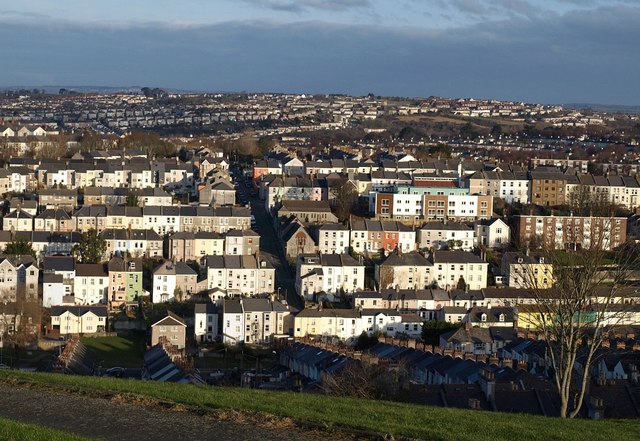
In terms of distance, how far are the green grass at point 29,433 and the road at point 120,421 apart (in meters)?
0.42

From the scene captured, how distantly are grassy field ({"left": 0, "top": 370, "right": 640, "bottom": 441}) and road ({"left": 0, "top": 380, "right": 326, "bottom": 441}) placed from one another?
389 mm

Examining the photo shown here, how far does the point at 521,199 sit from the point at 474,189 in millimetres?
2024

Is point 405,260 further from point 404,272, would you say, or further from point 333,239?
point 333,239

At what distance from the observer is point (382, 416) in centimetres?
984

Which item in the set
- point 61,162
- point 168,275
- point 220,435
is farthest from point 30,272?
point 220,435

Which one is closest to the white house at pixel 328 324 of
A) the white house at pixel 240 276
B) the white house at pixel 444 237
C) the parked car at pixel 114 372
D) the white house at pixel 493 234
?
the white house at pixel 240 276

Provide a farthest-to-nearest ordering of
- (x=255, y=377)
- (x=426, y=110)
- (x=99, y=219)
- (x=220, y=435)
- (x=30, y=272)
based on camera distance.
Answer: (x=426, y=110) → (x=99, y=219) → (x=30, y=272) → (x=255, y=377) → (x=220, y=435)

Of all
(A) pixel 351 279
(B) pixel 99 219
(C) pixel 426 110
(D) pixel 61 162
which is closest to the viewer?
(A) pixel 351 279

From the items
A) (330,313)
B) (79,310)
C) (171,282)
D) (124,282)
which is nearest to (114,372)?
(79,310)

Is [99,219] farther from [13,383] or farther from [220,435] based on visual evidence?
[220,435]

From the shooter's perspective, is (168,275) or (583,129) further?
(583,129)

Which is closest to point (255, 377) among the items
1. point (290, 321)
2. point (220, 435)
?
point (290, 321)

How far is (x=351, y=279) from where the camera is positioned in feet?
100

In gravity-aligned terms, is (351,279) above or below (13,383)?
below
